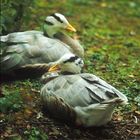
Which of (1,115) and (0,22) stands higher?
(0,22)

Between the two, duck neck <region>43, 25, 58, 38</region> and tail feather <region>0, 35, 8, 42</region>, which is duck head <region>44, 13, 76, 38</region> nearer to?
duck neck <region>43, 25, 58, 38</region>

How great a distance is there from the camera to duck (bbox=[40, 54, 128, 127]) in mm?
5387

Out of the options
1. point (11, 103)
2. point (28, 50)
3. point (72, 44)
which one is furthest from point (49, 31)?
point (11, 103)

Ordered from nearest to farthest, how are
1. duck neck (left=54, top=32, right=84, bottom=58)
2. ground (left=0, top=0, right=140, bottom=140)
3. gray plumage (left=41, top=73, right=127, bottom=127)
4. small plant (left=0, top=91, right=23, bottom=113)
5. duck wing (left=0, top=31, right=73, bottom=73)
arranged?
gray plumage (left=41, top=73, right=127, bottom=127) < ground (left=0, top=0, right=140, bottom=140) < small plant (left=0, top=91, right=23, bottom=113) < duck wing (left=0, top=31, right=73, bottom=73) < duck neck (left=54, top=32, right=84, bottom=58)

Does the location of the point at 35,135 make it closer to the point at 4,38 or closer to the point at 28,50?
the point at 28,50

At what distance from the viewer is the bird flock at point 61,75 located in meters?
5.44

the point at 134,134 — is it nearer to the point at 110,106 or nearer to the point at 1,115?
the point at 110,106

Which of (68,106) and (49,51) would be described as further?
(49,51)

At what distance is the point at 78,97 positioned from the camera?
5.50 meters

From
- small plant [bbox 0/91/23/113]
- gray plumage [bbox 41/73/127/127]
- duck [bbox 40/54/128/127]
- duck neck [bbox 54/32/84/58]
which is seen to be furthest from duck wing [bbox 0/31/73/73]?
gray plumage [bbox 41/73/127/127]

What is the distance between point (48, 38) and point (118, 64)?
1.32m

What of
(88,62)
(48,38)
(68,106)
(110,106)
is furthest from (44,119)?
(88,62)

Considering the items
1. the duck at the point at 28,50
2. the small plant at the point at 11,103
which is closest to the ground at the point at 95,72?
the small plant at the point at 11,103

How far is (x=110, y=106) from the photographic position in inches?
212
